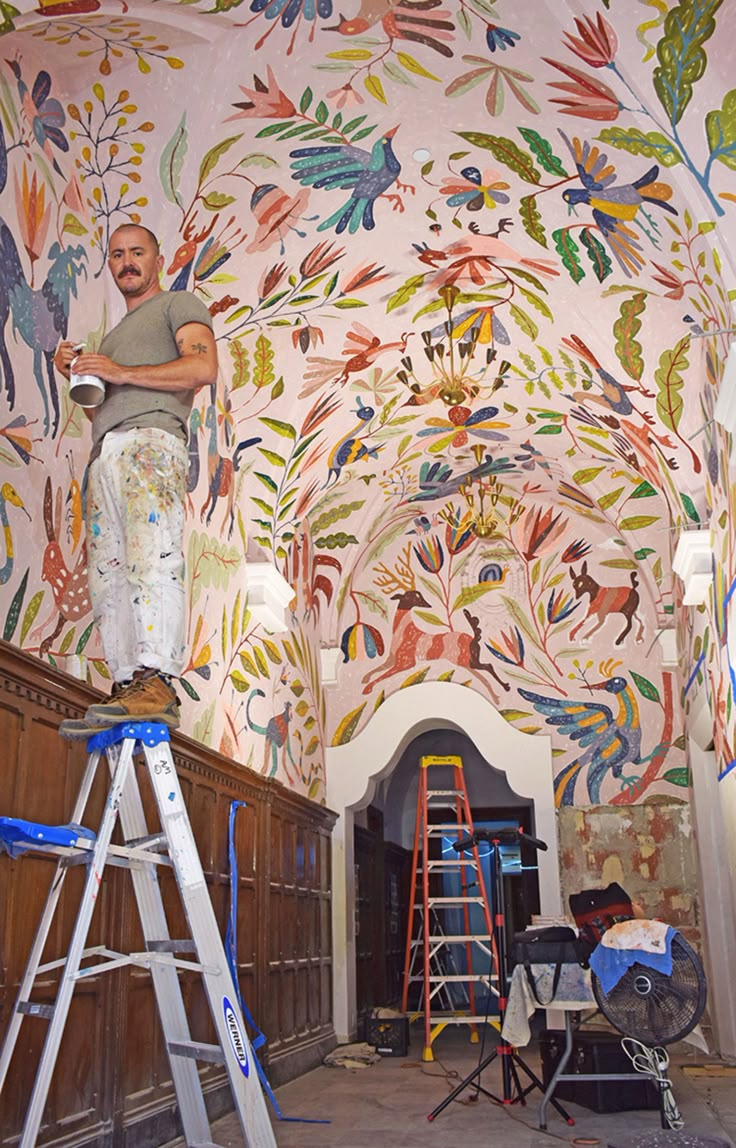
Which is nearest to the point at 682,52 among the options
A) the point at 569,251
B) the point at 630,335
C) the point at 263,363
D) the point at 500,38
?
the point at 500,38

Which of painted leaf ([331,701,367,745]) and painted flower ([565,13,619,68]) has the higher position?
painted flower ([565,13,619,68])

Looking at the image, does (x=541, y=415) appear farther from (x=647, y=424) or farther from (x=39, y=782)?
(x=39, y=782)

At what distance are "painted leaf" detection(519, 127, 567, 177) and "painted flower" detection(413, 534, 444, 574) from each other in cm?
383

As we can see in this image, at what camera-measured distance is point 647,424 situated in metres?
6.21

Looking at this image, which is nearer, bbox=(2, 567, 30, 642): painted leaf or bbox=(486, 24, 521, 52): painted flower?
bbox=(2, 567, 30, 642): painted leaf

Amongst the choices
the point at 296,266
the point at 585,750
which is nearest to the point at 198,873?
the point at 296,266

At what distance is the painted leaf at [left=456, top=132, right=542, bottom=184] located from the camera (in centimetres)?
459

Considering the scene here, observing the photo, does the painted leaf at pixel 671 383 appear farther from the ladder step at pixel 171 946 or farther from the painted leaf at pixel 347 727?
the ladder step at pixel 171 946

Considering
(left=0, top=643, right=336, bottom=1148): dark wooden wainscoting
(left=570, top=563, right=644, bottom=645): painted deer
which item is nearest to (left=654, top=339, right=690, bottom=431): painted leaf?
(left=570, top=563, right=644, bottom=645): painted deer

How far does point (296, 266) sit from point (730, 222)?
2075mm

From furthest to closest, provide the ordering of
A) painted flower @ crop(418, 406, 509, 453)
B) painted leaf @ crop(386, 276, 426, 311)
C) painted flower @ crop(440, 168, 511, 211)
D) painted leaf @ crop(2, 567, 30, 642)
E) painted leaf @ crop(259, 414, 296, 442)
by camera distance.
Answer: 1. painted flower @ crop(418, 406, 509, 453)
2. painted leaf @ crop(259, 414, 296, 442)
3. painted leaf @ crop(386, 276, 426, 311)
4. painted flower @ crop(440, 168, 511, 211)
5. painted leaf @ crop(2, 567, 30, 642)

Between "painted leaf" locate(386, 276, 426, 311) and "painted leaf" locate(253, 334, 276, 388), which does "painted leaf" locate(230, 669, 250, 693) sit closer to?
"painted leaf" locate(253, 334, 276, 388)

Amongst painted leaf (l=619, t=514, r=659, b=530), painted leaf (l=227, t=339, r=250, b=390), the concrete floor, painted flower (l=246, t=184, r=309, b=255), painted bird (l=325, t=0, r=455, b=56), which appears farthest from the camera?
painted leaf (l=619, t=514, r=659, b=530)

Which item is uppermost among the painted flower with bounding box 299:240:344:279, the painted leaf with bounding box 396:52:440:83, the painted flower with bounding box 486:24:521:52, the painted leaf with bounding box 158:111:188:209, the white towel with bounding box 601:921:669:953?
the painted leaf with bounding box 396:52:440:83
